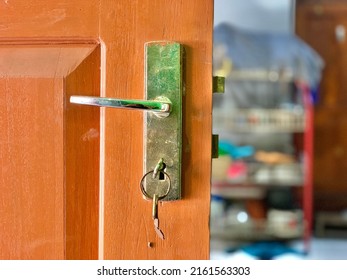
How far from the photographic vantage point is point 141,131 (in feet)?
2.06

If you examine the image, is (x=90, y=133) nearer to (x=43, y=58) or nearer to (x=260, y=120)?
(x=43, y=58)

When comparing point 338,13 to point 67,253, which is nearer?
point 67,253

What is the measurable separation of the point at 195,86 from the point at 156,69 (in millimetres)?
48

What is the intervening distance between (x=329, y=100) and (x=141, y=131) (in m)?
2.66

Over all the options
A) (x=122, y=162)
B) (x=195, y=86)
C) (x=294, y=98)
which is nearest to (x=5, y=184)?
(x=122, y=162)

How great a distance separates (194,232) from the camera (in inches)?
24.9

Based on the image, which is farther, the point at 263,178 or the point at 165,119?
the point at 263,178

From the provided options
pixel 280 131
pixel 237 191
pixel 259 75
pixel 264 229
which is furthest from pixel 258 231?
pixel 259 75

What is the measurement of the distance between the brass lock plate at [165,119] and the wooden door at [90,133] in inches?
0.5

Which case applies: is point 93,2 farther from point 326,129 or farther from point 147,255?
point 326,129

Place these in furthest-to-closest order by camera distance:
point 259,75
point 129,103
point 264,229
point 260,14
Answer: point 260,14 < point 259,75 < point 264,229 < point 129,103

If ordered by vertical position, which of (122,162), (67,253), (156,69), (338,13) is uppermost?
(338,13)

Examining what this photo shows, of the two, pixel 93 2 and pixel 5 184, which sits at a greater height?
pixel 93 2

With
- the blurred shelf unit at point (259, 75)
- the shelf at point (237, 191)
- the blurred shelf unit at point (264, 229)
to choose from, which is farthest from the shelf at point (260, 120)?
the blurred shelf unit at point (264, 229)
